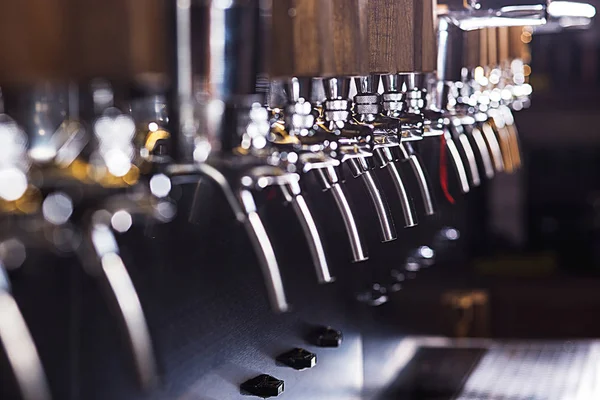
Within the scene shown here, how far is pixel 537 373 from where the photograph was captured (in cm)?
296

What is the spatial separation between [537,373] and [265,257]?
204 cm

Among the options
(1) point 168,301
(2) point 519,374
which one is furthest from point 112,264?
(2) point 519,374

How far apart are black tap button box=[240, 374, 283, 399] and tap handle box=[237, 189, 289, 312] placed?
66 centimetres

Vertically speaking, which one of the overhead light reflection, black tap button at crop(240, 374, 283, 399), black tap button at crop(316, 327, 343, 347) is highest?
the overhead light reflection

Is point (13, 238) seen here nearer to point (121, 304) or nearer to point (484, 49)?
point (121, 304)

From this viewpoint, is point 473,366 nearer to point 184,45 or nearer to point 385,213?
point 385,213

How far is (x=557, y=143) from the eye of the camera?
15.0ft

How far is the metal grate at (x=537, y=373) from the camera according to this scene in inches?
107

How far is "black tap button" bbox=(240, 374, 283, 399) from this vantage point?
1755mm

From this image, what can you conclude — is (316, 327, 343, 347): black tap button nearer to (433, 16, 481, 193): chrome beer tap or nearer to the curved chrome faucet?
(433, 16, 481, 193): chrome beer tap

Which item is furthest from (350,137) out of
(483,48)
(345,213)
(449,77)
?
(483,48)

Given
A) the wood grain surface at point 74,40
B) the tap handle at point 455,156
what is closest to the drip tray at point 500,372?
the tap handle at point 455,156

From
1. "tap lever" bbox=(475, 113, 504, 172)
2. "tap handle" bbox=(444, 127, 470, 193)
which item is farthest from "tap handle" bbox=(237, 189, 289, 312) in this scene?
"tap lever" bbox=(475, 113, 504, 172)

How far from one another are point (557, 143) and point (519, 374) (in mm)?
1885
